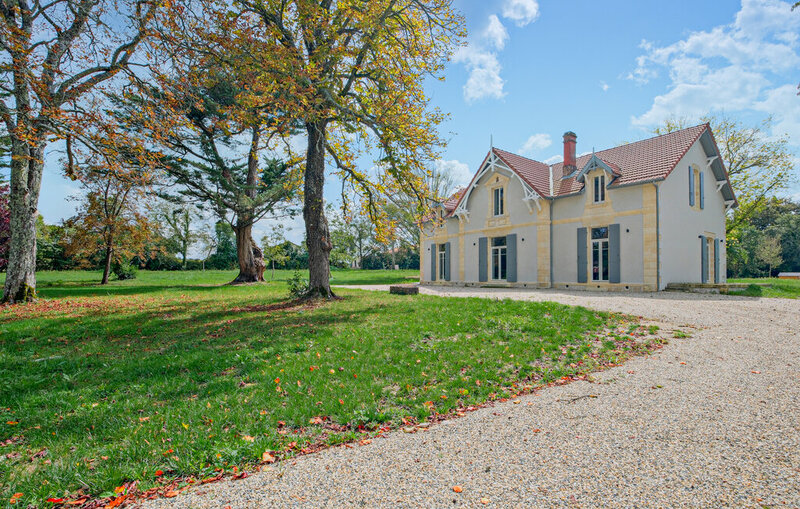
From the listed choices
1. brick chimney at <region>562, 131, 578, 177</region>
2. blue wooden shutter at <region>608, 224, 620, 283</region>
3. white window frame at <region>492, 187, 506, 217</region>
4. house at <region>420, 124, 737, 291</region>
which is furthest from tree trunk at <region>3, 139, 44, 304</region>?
brick chimney at <region>562, 131, 578, 177</region>

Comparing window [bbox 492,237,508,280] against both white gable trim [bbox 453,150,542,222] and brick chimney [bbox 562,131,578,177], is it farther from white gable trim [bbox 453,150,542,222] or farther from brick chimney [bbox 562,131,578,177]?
brick chimney [bbox 562,131,578,177]

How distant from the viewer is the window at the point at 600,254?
1658cm

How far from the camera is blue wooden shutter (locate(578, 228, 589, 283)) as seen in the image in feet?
55.5

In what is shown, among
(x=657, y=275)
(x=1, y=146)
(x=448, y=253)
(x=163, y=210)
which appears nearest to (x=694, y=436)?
(x=657, y=275)

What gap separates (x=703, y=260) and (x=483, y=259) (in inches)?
406

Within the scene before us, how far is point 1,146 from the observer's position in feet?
51.8

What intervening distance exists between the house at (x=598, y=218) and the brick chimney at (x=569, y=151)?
0.05m

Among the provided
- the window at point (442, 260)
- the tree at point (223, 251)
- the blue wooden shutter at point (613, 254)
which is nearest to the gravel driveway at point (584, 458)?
the blue wooden shutter at point (613, 254)

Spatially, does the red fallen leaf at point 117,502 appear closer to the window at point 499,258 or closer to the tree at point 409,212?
the tree at point 409,212

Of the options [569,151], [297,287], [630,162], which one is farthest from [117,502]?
[569,151]

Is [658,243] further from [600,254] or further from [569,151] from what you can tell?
[569,151]

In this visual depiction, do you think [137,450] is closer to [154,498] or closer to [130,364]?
[154,498]

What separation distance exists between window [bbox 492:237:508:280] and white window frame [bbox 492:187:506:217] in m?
1.42

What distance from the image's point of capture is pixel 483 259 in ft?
67.8
